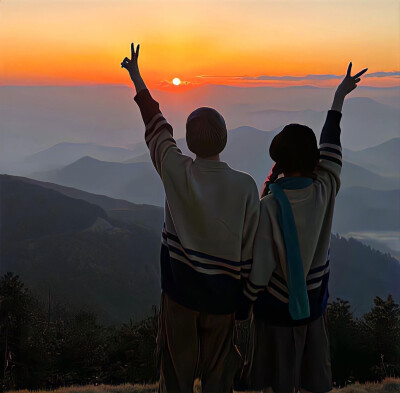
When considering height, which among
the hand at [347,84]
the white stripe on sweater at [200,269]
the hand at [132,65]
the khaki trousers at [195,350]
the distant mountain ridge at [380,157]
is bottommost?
the distant mountain ridge at [380,157]

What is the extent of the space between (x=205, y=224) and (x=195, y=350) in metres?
0.69

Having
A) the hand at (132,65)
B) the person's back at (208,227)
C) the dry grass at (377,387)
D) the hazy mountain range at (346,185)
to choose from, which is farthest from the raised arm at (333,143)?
the hazy mountain range at (346,185)

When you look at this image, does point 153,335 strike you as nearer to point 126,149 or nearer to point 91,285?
point 126,149

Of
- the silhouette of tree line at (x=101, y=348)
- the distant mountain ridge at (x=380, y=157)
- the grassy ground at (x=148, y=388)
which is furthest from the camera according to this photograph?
the distant mountain ridge at (x=380, y=157)

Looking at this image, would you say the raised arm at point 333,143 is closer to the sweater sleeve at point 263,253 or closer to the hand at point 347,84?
the hand at point 347,84

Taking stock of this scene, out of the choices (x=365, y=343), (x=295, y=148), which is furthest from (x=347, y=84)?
(x=365, y=343)

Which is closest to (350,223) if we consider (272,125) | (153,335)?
(272,125)

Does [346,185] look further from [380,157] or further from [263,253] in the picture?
[263,253]

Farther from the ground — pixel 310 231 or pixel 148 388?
pixel 310 231

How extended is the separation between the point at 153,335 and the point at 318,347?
2.32 metres

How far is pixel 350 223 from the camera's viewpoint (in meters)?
36.8

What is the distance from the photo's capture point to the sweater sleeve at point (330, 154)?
2.63 meters

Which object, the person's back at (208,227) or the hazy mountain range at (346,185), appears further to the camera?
the hazy mountain range at (346,185)

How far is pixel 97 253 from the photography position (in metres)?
25.7
